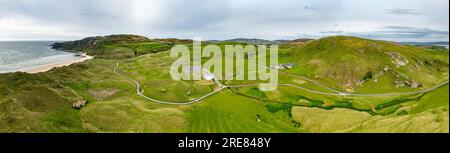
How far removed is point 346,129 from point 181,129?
134 ft

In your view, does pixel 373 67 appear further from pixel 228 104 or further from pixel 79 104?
pixel 79 104

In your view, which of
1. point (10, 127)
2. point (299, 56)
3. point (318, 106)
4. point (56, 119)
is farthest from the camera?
point (299, 56)

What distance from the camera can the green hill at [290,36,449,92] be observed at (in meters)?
126

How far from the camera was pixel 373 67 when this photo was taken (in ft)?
452

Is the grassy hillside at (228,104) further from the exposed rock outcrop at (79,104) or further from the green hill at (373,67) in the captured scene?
the exposed rock outcrop at (79,104)

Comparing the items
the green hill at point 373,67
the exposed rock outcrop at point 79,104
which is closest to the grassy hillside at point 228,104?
the green hill at point 373,67

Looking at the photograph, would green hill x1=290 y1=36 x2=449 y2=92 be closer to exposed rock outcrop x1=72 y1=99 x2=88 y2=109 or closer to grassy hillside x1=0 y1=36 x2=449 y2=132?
grassy hillside x1=0 y1=36 x2=449 y2=132

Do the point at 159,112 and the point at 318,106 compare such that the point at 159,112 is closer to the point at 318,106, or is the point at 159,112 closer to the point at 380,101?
the point at 318,106

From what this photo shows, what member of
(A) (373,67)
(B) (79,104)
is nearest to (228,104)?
(B) (79,104)

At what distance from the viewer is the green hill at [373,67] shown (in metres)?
126
